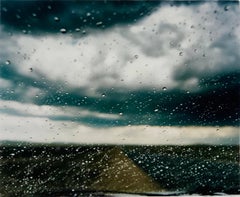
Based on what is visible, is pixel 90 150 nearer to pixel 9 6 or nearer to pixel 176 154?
pixel 176 154

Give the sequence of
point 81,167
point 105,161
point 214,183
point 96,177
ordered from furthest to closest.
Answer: point 105,161
point 81,167
point 96,177
point 214,183

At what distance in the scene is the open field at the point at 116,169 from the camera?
6.03 feet

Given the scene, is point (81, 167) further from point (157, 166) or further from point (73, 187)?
point (157, 166)

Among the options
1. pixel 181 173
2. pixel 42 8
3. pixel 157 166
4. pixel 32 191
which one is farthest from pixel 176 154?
pixel 42 8

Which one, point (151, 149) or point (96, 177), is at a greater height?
point (151, 149)

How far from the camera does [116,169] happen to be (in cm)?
251

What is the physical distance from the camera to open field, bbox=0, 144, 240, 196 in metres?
1.84

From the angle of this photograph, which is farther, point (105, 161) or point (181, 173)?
point (105, 161)

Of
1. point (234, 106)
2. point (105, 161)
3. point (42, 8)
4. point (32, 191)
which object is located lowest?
point (32, 191)

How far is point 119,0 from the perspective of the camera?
1.78 metres

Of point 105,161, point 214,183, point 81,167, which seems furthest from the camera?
point 105,161

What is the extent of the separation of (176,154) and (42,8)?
1525 millimetres

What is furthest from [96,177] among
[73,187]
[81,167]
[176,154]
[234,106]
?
[234,106]

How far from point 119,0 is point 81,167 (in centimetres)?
130
